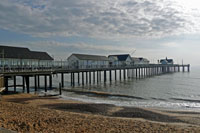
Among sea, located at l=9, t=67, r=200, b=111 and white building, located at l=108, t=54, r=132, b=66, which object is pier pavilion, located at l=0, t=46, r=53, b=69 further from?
white building, located at l=108, t=54, r=132, b=66

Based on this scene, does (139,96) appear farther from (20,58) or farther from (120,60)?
(120,60)

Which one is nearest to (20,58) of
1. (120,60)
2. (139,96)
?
(139,96)

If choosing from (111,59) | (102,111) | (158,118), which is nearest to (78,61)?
(111,59)

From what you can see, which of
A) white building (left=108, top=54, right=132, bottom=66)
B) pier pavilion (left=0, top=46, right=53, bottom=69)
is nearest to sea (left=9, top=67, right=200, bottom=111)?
pier pavilion (left=0, top=46, right=53, bottom=69)

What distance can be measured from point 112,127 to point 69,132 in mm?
2205

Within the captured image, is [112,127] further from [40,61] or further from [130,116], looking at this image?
[40,61]

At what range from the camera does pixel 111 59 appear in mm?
53656

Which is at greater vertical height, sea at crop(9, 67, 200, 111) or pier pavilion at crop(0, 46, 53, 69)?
pier pavilion at crop(0, 46, 53, 69)

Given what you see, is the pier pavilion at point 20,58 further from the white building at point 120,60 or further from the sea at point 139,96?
the white building at point 120,60

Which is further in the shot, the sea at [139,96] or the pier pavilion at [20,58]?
the pier pavilion at [20,58]

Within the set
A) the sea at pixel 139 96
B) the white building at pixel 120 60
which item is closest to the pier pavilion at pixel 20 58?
the sea at pixel 139 96

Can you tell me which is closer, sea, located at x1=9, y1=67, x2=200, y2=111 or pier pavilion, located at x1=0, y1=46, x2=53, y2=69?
sea, located at x1=9, y1=67, x2=200, y2=111

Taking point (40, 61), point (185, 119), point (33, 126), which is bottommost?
point (185, 119)

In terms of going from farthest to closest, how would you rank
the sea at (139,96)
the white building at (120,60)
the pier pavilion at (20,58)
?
the white building at (120,60) < the pier pavilion at (20,58) < the sea at (139,96)
